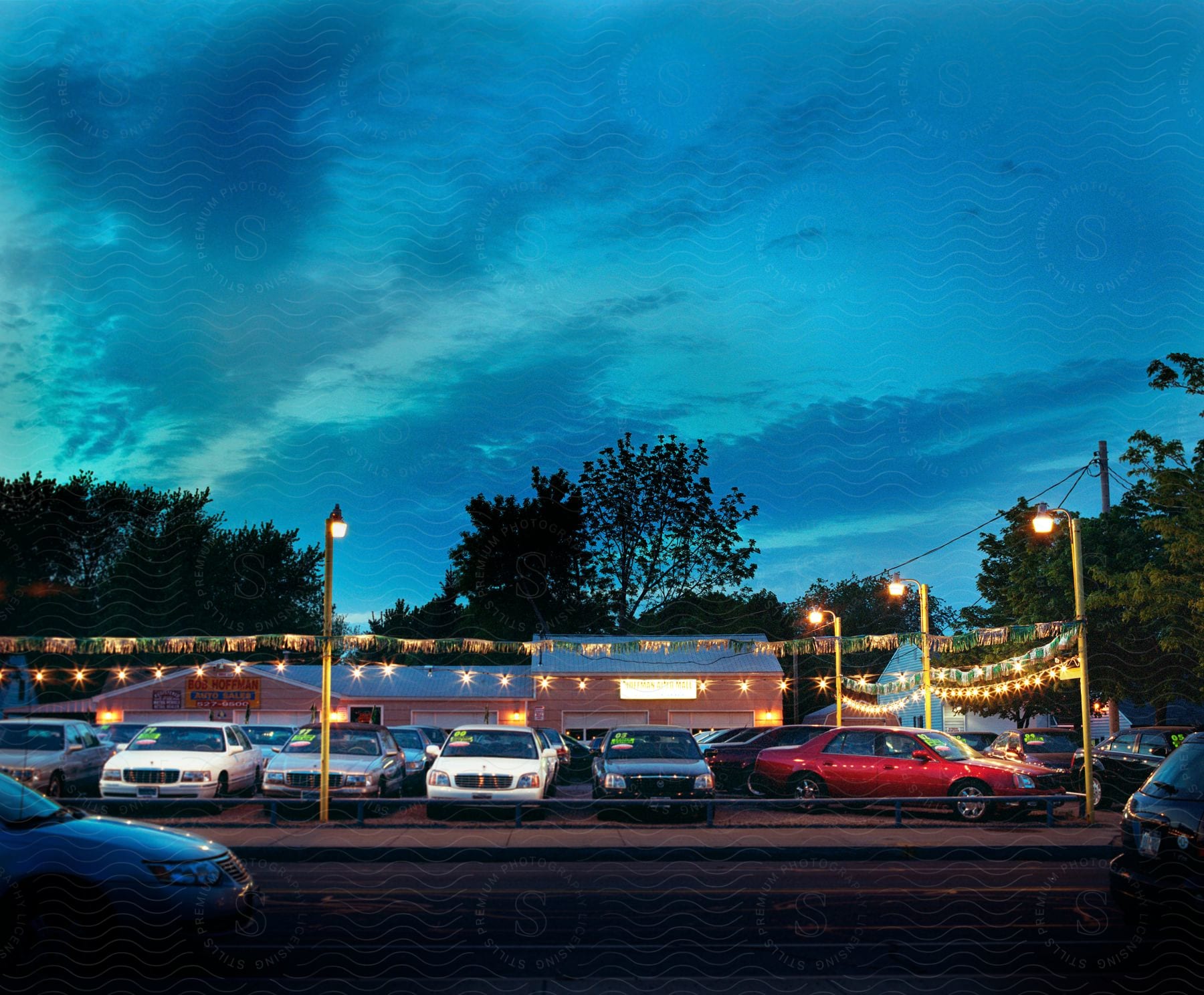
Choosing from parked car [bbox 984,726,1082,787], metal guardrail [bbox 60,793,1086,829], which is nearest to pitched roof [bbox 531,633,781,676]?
parked car [bbox 984,726,1082,787]

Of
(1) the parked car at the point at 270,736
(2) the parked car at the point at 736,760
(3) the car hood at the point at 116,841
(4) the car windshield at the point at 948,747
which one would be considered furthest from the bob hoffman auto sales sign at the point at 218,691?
(3) the car hood at the point at 116,841

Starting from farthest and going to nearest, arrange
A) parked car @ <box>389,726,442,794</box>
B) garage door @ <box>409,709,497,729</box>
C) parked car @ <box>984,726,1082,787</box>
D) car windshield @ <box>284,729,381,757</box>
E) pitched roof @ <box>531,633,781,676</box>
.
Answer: garage door @ <box>409,709,497,729</box>
pitched roof @ <box>531,633,781,676</box>
parked car @ <box>984,726,1082,787</box>
parked car @ <box>389,726,442,794</box>
car windshield @ <box>284,729,381,757</box>

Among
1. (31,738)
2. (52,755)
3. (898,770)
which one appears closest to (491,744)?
(898,770)

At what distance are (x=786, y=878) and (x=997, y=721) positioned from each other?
42.5 m

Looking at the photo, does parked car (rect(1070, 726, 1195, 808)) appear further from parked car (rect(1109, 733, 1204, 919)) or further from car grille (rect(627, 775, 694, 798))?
parked car (rect(1109, 733, 1204, 919))

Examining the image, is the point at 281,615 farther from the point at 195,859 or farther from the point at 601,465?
the point at 195,859

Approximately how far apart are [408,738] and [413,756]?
1084mm

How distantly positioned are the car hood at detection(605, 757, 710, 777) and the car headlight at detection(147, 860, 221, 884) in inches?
432

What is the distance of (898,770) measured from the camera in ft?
62.2

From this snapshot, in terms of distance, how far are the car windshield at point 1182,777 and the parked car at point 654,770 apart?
9.06 meters

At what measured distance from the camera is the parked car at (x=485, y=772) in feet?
56.9

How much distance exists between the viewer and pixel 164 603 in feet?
184

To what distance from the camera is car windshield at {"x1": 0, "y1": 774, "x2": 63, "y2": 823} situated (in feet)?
22.8

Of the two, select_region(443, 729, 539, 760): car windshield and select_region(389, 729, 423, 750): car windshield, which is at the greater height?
select_region(443, 729, 539, 760): car windshield
